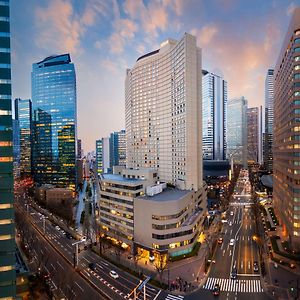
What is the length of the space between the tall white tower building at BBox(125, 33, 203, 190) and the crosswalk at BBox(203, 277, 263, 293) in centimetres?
3282

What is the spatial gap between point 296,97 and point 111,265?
51271mm

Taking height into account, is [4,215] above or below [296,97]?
below

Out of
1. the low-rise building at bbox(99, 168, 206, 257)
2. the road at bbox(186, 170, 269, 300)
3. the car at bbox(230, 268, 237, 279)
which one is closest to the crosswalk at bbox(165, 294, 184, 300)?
the road at bbox(186, 170, 269, 300)

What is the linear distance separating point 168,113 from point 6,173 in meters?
61.4

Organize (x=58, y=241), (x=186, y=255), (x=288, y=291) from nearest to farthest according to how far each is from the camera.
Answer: (x=288, y=291) → (x=186, y=255) → (x=58, y=241)

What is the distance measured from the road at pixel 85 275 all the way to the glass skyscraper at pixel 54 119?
323 feet

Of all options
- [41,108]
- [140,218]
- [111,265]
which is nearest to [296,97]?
[140,218]

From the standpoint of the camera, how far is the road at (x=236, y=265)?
41169mm

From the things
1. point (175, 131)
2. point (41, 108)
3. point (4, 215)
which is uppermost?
point (41, 108)

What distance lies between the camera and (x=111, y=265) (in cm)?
5206

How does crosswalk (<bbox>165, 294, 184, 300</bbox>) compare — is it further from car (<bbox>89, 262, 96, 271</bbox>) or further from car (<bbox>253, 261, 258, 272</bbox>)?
car (<bbox>253, 261, 258, 272</bbox>)

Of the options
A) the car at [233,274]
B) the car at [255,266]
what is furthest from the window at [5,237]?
the car at [255,266]

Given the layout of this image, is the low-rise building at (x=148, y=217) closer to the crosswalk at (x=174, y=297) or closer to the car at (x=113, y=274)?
the car at (x=113, y=274)

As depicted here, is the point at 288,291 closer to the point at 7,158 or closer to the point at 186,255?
the point at 186,255
